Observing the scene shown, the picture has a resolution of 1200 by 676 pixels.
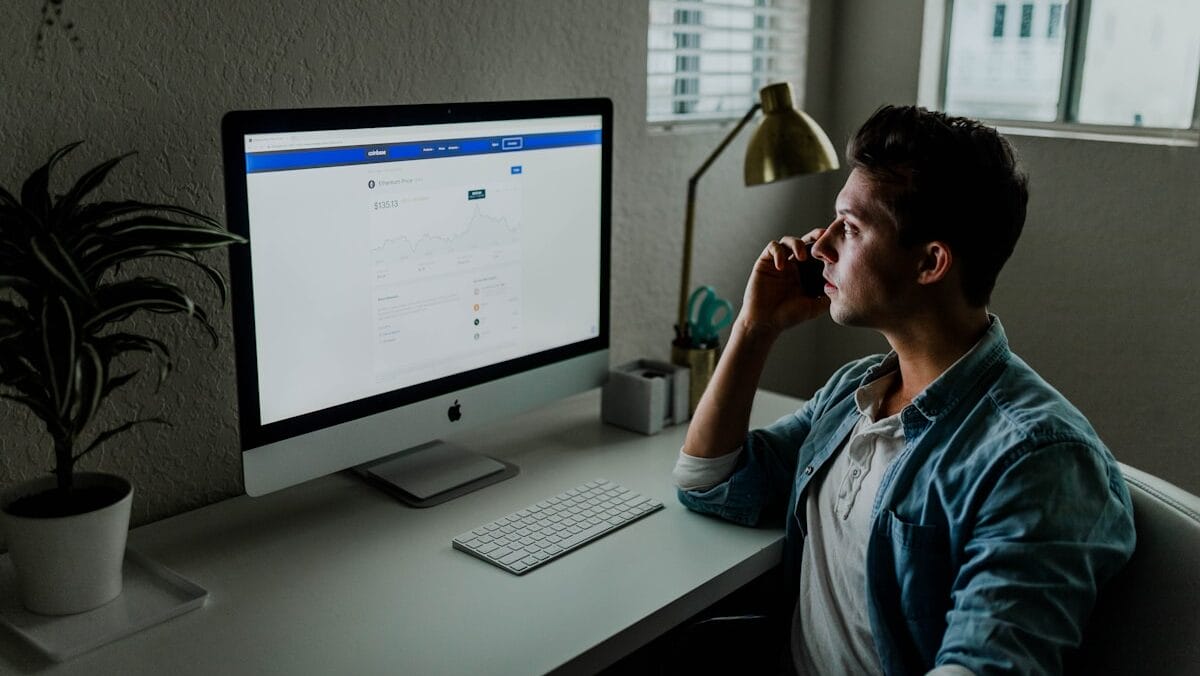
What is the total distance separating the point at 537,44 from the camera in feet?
6.48

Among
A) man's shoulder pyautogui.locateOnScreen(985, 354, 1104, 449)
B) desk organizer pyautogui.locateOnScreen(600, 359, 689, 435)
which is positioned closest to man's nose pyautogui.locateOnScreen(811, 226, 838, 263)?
man's shoulder pyautogui.locateOnScreen(985, 354, 1104, 449)

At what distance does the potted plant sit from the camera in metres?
1.18

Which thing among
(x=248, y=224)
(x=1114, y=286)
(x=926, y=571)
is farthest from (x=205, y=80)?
(x=1114, y=286)

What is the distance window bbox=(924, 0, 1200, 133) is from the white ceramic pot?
6.56ft

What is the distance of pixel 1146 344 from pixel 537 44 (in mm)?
1358

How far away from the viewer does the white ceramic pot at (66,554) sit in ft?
4.07

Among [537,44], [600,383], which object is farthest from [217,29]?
[600,383]

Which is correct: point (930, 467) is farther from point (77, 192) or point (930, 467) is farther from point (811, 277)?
point (77, 192)

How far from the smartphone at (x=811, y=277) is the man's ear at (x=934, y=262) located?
1.01 feet

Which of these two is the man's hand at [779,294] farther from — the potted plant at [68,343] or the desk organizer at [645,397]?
the potted plant at [68,343]

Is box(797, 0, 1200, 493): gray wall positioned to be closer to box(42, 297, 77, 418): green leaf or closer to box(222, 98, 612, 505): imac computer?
box(222, 98, 612, 505): imac computer

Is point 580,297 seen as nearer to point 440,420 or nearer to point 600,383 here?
point 600,383

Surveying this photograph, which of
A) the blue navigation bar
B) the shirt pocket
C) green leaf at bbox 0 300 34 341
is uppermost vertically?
the blue navigation bar

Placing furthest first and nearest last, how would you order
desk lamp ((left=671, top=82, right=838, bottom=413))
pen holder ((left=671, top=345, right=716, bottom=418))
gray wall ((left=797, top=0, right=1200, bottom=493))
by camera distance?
gray wall ((left=797, top=0, right=1200, bottom=493)) < pen holder ((left=671, top=345, right=716, bottom=418)) < desk lamp ((left=671, top=82, right=838, bottom=413))
